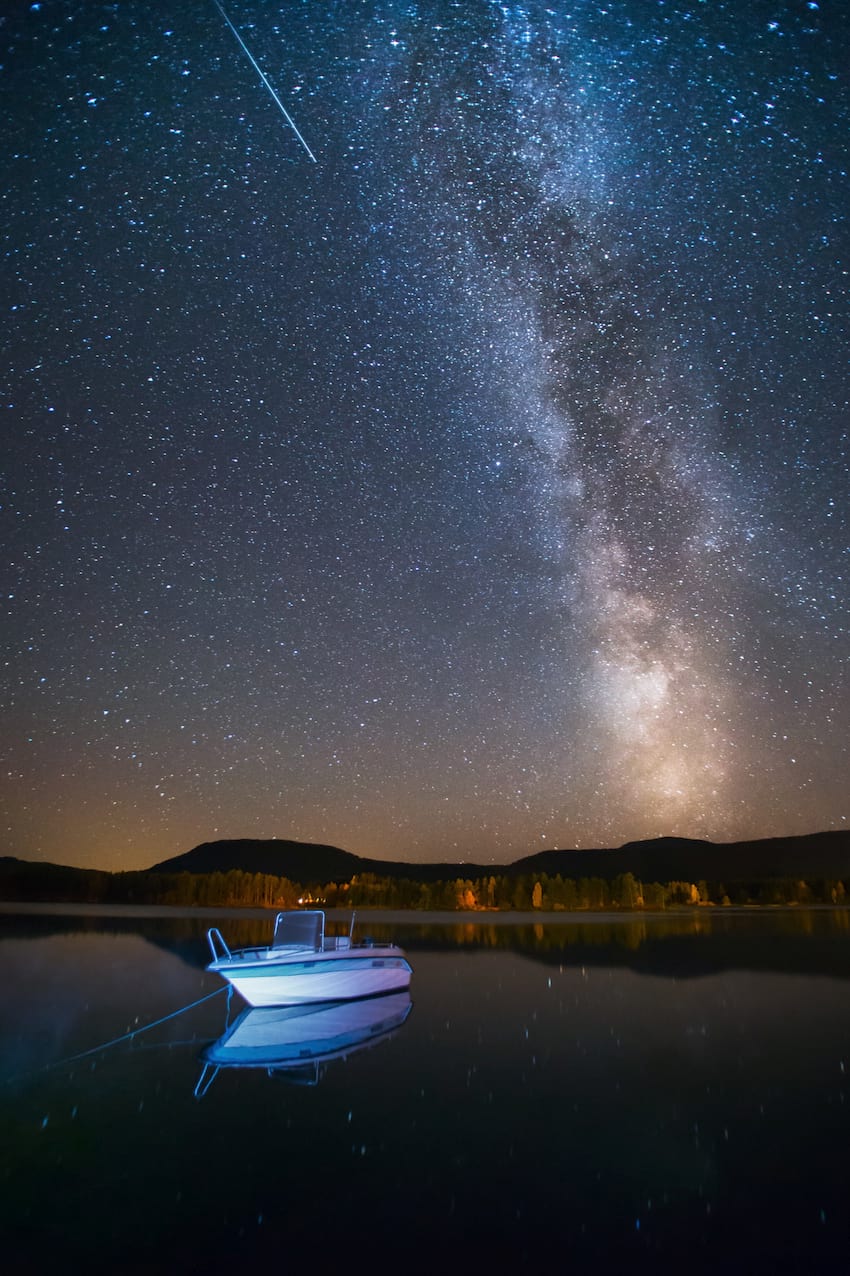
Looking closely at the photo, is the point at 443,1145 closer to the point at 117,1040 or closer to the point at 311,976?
the point at 117,1040

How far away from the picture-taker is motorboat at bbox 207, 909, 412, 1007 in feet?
69.9

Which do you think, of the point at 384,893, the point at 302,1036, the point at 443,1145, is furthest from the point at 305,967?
the point at 384,893

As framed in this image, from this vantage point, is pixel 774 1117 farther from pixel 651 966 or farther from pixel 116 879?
pixel 116 879

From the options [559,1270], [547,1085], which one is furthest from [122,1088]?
[559,1270]

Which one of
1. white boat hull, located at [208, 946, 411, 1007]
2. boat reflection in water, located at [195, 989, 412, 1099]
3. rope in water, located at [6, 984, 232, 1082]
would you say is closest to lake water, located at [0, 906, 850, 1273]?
rope in water, located at [6, 984, 232, 1082]

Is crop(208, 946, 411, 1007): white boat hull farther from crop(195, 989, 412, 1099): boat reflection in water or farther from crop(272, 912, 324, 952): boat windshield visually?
crop(272, 912, 324, 952): boat windshield

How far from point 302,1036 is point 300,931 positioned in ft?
13.7

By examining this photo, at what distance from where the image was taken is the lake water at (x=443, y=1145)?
744 centimetres

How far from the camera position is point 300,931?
23.8 meters

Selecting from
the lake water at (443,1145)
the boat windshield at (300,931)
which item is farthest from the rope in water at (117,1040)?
the boat windshield at (300,931)

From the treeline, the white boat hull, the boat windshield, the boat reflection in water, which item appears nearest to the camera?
the boat reflection in water

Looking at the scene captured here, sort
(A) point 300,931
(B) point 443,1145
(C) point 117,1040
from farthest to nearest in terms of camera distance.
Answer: (A) point 300,931 < (C) point 117,1040 < (B) point 443,1145

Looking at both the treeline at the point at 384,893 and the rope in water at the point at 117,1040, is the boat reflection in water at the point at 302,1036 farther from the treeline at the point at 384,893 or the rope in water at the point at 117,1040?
the treeline at the point at 384,893

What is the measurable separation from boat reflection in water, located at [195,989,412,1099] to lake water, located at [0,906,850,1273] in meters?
0.27
